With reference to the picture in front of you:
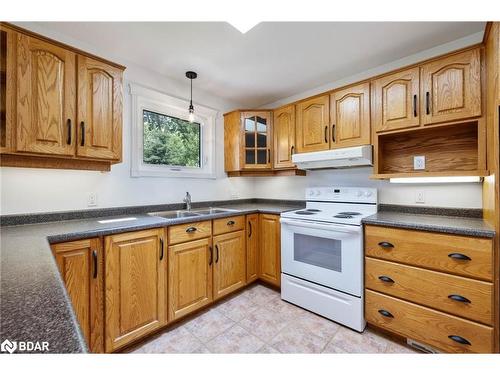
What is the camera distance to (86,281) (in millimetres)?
1361

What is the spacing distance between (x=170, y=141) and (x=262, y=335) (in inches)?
82.7

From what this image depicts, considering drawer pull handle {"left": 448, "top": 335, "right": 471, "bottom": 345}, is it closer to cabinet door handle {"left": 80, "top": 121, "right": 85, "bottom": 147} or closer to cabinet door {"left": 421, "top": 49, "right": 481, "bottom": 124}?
cabinet door {"left": 421, "top": 49, "right": 481, "bottom": 124}

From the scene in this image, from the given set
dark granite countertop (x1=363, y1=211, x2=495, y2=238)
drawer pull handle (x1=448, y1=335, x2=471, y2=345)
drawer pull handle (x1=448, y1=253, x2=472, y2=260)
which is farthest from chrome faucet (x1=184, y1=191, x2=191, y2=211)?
drawer pull handle (x1=448, y1=335, x2=471, y2=345)

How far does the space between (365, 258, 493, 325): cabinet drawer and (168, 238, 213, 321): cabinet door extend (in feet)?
4.45

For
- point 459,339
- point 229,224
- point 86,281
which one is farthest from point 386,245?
point 86,281

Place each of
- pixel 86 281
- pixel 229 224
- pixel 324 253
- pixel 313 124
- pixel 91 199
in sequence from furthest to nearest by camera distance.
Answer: pixel 313 124, pixel 229 224, pixel 324 253, pixel 91 199, pixel 86 281

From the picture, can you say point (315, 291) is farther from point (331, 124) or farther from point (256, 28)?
point (256, 28)

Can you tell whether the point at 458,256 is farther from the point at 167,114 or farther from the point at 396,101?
the point at 167,114

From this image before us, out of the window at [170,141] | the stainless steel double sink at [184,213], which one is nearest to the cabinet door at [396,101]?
the stainless steel double sink at [184,213]

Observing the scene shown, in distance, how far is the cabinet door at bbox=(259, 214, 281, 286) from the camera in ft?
7.77

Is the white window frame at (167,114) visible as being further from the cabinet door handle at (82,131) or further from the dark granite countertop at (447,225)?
the dark granite countertop at (447,225)

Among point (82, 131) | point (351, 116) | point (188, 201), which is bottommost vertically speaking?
point (188, 201)

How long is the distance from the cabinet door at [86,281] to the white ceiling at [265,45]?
62.1 inches

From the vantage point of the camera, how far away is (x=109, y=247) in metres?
1.44
